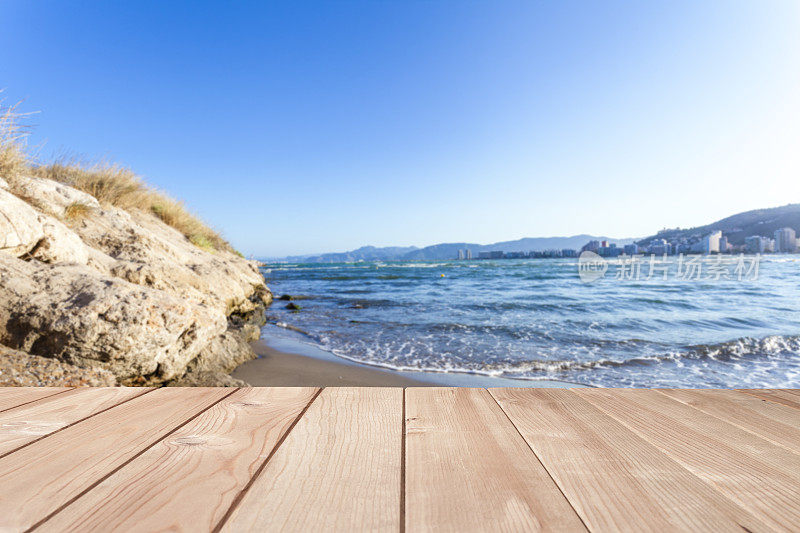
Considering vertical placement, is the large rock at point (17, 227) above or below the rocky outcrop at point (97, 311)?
above

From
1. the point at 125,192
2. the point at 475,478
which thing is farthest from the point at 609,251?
the point at 475,478

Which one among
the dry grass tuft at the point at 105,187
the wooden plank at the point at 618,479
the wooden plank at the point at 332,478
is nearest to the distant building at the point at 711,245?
the dry grass tuft at the point at 105,187

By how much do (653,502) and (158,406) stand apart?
144 cm

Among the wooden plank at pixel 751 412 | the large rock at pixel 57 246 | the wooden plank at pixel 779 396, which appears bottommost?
the wooden plank at pixel 779 396

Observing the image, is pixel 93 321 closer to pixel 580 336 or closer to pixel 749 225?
pixel 580 336

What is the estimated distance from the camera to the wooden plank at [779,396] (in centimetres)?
130

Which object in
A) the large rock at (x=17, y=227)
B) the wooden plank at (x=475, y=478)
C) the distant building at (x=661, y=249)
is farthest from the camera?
the distant building at (x=661, y=249)

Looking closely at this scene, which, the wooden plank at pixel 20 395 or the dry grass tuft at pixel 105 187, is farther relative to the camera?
the dry grass tuft at pixel 105 187

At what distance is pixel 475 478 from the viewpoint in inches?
31.0

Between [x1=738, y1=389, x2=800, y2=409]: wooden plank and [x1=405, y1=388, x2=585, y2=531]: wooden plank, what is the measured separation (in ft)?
3.47

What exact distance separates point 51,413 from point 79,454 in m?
0.43

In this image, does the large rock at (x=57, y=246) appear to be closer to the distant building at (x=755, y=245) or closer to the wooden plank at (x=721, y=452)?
the wooden plank at (x=721, y=452)

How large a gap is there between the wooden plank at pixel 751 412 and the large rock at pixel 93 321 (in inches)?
123

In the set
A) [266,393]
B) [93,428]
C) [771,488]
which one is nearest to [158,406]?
[93,428]
